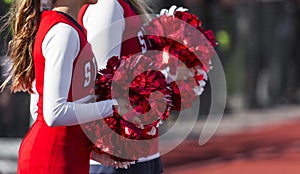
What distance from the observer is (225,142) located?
1258 cm

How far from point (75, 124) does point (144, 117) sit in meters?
0.27

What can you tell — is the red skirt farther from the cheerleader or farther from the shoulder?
the shoulder

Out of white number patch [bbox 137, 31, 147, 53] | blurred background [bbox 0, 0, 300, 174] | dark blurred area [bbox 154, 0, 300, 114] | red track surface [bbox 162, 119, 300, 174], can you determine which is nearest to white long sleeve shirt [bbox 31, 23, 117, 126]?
white number patch [bbox 137, 31, 147, 53]

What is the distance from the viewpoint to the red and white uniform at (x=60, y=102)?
297 centimetres

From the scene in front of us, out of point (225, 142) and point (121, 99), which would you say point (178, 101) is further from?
point (225, 142)

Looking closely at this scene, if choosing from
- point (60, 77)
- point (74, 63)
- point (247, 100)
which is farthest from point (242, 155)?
point (60, 77)

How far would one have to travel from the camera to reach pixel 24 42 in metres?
3.17

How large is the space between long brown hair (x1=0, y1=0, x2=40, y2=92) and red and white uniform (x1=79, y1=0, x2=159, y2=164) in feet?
1.15

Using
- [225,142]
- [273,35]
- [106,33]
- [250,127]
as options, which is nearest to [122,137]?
[106,33]

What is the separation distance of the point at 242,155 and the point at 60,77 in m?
8.32

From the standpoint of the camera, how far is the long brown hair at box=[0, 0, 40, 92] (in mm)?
3160

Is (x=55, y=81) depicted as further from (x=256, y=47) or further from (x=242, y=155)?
(x=256, y=47)

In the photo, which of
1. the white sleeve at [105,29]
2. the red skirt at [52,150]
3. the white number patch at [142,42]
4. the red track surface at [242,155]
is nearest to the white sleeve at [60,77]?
the red skirt at [52,150]

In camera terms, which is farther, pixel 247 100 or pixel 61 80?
pixel 247 100
